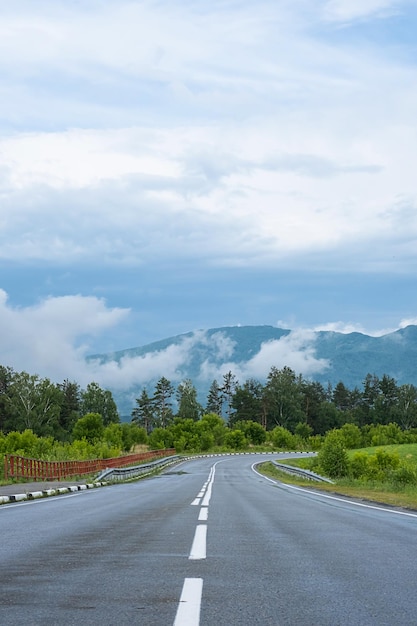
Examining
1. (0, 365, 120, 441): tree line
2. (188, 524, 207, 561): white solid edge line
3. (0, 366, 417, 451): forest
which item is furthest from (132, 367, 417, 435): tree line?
(188, 524, 207, 561): white solid edge line

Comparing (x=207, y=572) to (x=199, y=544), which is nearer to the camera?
(x=207, y=572)

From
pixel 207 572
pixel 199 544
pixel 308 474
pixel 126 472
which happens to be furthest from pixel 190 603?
pixel 308 474

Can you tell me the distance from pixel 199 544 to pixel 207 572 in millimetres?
2452

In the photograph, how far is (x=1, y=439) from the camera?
81.8m

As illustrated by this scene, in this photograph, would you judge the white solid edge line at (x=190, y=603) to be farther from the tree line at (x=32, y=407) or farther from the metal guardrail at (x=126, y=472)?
the tree line at (x=32, y=407)

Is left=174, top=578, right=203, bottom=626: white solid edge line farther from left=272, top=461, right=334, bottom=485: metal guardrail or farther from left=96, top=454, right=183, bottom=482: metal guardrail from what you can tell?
left=272, top=461, right=334, bottom=485: metal guardrail

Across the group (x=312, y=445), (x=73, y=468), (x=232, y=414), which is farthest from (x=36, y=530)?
(x=232, y=414)

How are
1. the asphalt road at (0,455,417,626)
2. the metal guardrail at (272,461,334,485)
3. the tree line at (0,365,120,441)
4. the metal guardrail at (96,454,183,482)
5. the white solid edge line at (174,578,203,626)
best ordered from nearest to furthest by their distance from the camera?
the white solid edge line at (174,578,203,626) < the asphalt road at (0,455,417,626) < the metal guardrail at (96,454,183,482) < the metal guardrail at (272,461,334,485) < the tree line at (0,365,120,441)

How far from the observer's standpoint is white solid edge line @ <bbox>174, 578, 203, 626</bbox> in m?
5.24

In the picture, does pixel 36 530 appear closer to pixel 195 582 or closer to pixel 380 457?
pixel 195 582

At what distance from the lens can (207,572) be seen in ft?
24.6

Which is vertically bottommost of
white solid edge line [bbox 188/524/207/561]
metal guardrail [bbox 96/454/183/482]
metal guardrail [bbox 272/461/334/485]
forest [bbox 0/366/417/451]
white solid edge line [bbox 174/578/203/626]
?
metal guardrail [bbox 272/461/334/485]

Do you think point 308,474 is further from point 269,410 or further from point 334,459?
point 269,410

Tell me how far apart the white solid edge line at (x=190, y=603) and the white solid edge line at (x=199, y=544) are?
166 cm
